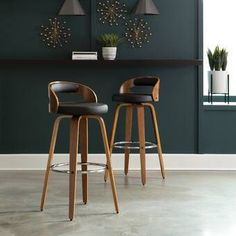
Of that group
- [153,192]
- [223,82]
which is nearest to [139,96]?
[153,192]

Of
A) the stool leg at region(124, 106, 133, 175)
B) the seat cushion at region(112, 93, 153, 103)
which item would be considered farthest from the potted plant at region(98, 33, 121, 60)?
the seat cushion at region(112, 93, 153, 103)

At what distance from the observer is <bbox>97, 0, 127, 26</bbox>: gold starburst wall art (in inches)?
210

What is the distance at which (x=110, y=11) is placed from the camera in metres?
5.32

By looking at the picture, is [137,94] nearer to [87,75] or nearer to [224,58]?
[87,75]

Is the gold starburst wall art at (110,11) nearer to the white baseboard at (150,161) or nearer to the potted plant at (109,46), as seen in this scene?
the potted plant at (109,46)

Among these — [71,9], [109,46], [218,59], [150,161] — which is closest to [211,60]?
[218,59]

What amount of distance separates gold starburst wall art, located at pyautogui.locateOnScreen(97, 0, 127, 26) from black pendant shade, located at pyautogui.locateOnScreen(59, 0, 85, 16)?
0.75 feet

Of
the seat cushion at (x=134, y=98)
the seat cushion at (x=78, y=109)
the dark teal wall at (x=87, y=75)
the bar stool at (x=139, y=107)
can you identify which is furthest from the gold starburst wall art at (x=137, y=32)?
the seat cushion at (x=78, y=109)

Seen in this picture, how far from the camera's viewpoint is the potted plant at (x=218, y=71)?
541 cm

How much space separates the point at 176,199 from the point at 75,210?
31.7 inches

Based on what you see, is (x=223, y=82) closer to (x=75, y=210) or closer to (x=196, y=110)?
(x=196, y=110)

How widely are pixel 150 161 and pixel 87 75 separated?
1058 millimetres

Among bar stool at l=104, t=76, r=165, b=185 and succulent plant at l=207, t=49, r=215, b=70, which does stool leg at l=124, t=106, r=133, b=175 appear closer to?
bar stool at l=104, t=76, r=165, b=185

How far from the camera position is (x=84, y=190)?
3.93m
